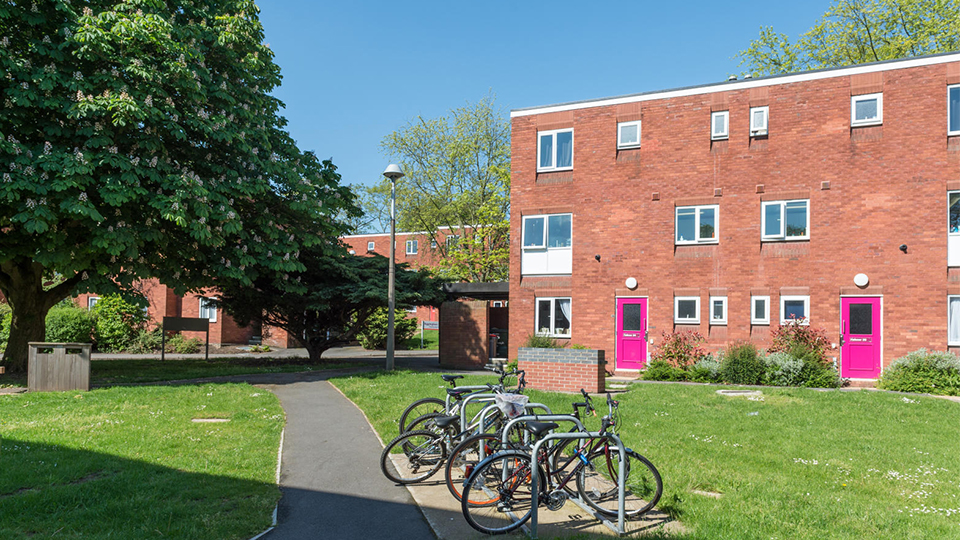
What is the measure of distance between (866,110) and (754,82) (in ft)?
10.6

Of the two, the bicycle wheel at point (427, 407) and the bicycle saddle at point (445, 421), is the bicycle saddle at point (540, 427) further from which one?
the bicycle wheel at point (427, 407)

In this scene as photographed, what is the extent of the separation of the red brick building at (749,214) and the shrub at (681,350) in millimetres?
382

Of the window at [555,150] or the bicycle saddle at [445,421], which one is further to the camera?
the window at [555,150]

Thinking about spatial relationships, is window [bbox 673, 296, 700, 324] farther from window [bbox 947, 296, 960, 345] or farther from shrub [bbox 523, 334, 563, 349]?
window [bbox 947, 296, 960, 345]

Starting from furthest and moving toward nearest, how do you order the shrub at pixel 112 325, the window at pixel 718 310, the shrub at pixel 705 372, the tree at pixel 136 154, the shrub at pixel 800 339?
the shrub at pixel 112 325 < the window at pixel 718 310 < the shrub at pixel 800 339 < the shrub at pixel 705 372 < the tree at pixel 136 154

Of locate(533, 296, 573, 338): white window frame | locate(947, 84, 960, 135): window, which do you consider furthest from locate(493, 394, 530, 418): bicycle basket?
locate(947, 84, 960, 135): window

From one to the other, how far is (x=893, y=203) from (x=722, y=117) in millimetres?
5437

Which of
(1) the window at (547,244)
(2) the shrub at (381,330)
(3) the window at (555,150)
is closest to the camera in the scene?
(1) the window at (547,244)

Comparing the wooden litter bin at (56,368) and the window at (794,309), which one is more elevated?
the window at (794,309)

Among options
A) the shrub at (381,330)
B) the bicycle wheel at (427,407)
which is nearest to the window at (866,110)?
the bicycle wheel at (427,407)

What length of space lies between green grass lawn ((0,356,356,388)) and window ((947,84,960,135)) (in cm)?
1994

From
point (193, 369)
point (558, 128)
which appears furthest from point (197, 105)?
point (558, 128)

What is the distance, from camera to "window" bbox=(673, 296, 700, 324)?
19.4 metres

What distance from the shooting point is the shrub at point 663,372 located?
58.8ft
